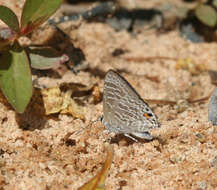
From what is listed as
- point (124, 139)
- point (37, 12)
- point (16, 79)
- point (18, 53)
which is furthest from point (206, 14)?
point (16, 79)

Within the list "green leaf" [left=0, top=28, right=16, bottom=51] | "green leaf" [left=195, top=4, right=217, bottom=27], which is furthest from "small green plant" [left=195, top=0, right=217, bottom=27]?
"green leaf" [left=0, top=28, right=16, bottom=51]

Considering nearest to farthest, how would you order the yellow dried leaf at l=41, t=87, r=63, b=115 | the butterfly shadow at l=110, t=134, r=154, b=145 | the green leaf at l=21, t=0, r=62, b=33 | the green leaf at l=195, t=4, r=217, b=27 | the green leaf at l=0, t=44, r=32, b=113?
the green leaf at l=0, t=44, r=32, b=113 → the green leaf at l=21, t=0, r=62, b=33 → the butterfly shadow at l=110, t=134, r=154, b=145 → the yellow dried leaf at l=41, t=87, r=63, b=115 → the green leaf at l=195, t=4, r=217, b=27

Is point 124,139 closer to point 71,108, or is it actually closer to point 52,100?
point 71,108

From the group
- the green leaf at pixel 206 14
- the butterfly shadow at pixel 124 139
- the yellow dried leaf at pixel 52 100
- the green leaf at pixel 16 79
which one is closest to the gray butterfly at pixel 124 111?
the butterfly shadow at pixel 124 139

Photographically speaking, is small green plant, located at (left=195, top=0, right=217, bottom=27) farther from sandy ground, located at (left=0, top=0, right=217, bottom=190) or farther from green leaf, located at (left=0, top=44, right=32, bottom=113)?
green leaf, located at (left=0, top=44, right=32, bottom=113)

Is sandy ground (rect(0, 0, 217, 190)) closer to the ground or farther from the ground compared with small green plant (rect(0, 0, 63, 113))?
closer to the ground

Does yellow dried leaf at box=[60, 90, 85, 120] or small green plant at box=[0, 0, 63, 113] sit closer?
small green plant at box=[0, 0, 63, 113]

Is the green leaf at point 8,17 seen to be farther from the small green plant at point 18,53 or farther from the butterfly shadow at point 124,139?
the butterfly shadow at point 124,139
